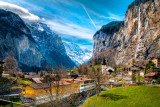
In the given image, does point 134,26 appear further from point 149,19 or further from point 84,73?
point 84,73

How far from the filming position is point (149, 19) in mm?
119000

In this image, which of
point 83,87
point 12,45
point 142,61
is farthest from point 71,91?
point 12,45

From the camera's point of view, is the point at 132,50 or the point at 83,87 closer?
the point at 83,87

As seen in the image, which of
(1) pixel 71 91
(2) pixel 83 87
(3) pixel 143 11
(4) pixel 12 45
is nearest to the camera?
(1) pixel 71 91

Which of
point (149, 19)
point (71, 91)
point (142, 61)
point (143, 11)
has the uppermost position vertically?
point (143, 11)

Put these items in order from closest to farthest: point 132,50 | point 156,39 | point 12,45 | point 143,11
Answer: point 156,39, point 143,11, point 132,50, point 12,45

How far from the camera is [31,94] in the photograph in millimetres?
36281

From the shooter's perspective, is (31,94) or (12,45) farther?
(12,45)

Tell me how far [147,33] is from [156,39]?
13.6 metres

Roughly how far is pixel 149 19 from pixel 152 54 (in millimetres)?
33129

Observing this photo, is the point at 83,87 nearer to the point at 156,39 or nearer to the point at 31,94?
the point at 31,94

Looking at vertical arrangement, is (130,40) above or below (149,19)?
below

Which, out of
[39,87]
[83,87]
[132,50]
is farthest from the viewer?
[132,50]

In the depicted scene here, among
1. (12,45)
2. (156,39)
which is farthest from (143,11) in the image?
(12,45)
